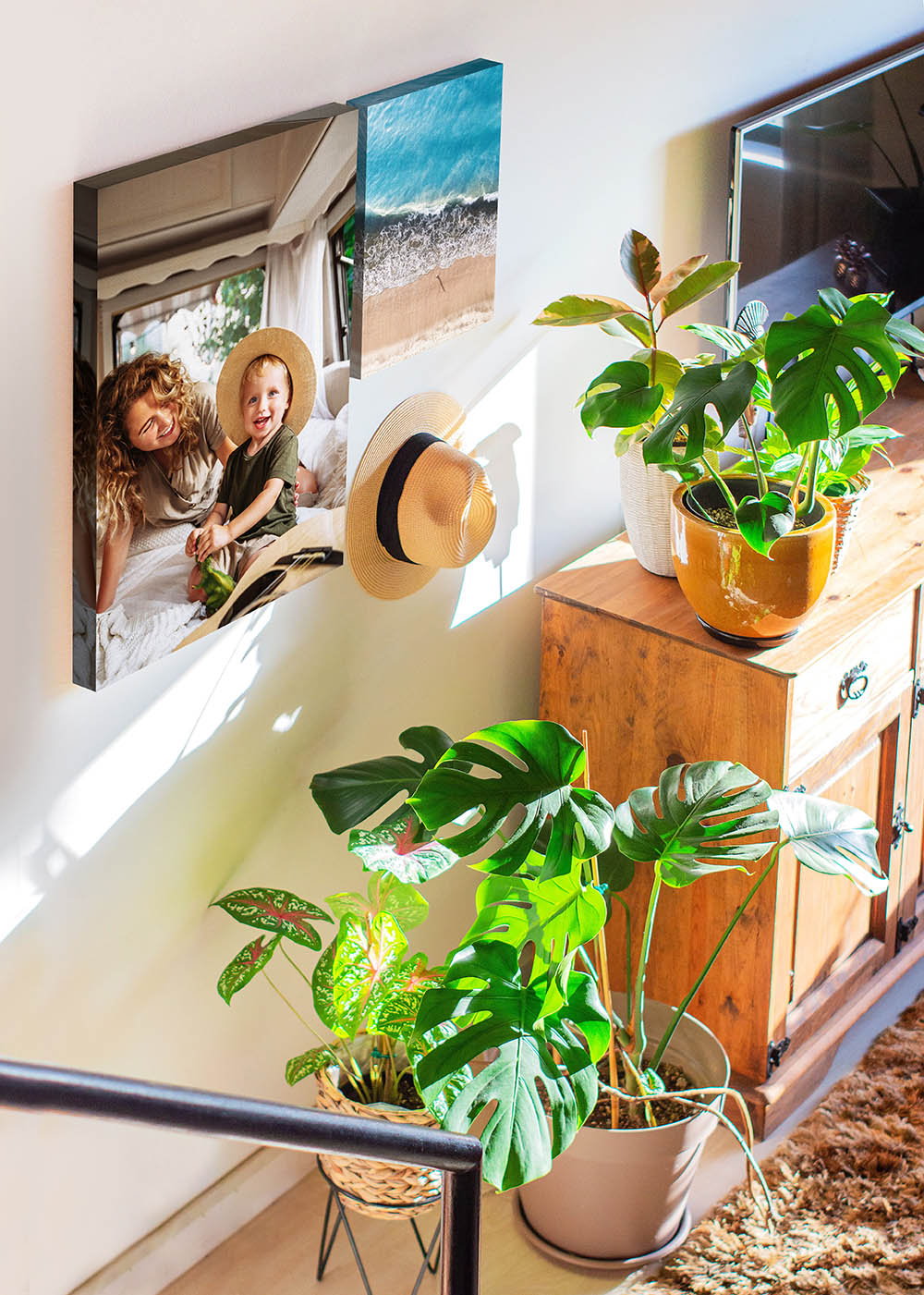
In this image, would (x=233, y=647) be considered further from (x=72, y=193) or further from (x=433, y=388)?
(x=72, y=193)

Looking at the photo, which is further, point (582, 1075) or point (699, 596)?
point (699, 596)

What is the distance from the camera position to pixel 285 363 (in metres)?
1.68

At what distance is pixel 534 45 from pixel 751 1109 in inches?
63.0

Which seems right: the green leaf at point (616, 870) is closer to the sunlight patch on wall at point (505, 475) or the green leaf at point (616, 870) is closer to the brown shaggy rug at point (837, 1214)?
the sunlight patch on wall at point (505, 475)

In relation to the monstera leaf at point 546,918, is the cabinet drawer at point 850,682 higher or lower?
higher

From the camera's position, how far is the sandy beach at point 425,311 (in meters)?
1.80

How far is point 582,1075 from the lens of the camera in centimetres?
167

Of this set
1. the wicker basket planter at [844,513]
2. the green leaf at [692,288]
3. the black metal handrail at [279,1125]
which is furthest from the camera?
the wicker basket planter at [844,513]

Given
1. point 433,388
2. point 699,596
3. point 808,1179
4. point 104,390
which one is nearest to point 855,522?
point 699,596

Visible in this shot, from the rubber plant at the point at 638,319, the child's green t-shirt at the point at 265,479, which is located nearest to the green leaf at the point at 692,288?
the rubber plant at the point at 638,319

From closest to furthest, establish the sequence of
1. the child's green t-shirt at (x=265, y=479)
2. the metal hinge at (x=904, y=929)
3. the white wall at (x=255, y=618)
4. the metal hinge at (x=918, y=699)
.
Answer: the white wall at (x=255, y=618), the child's green t-shirt at (x=265, y=479), the metal hinge at (x=918, y=699), the metal hinge at (x=904, y=929)

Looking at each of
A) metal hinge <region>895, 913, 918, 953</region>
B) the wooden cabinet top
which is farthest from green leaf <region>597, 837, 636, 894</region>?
metal hinge <region>895, 913, 918, 953</region>

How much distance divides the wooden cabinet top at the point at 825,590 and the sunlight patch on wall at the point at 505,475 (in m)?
0.07

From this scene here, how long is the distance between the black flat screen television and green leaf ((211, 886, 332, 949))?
1.21m
